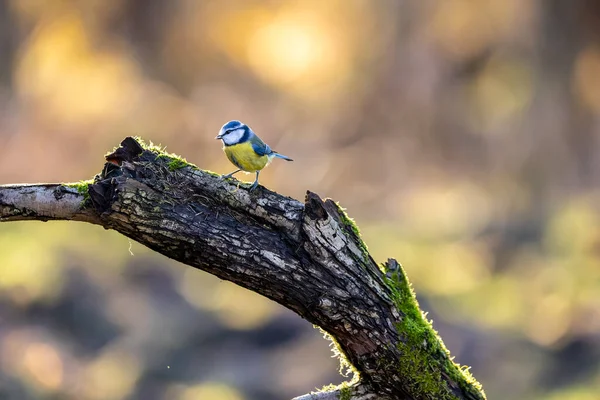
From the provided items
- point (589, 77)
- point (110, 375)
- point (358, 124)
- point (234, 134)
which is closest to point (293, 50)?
point (358, 124)

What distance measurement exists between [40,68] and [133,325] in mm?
4874

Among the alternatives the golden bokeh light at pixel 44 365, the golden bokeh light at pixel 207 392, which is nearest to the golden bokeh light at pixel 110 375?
the golden bokeh light at pixel 44 365

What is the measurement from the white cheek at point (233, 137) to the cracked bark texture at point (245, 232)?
61cm

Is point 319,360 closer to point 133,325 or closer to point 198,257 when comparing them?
point 133,325

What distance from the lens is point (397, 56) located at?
11.0 meters

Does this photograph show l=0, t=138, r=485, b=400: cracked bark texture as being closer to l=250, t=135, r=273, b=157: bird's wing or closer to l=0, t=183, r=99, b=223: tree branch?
l=0, t=183, r=99, b=223: tree branch

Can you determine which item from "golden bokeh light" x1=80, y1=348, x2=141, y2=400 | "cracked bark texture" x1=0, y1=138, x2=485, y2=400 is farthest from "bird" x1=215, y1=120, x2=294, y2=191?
"golden bokeh light" x1=80, y1=348, x2=141, y2=400

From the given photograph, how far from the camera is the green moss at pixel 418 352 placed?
9.78ft

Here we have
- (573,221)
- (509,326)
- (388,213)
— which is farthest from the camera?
(388,213)

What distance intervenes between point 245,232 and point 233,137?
792 mm

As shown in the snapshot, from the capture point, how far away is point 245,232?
2.83 meters

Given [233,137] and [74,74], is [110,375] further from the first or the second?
[74,74]

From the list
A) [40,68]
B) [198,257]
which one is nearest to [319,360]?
[198,257]

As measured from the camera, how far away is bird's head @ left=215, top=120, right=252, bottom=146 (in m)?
3.51
